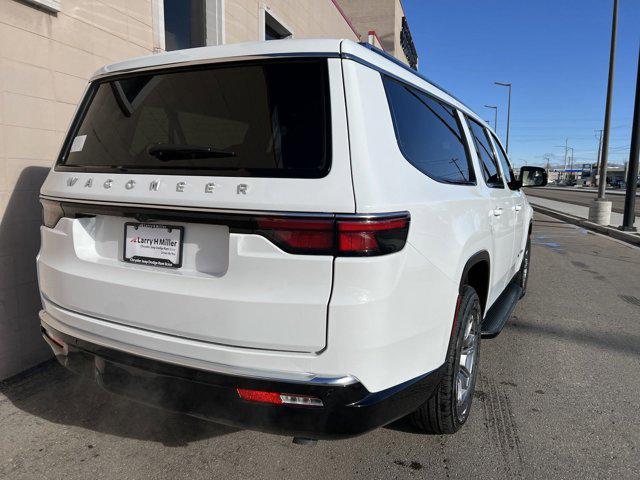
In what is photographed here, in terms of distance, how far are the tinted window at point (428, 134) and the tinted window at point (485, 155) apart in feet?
1.42

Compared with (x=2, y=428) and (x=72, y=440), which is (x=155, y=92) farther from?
(x=2, y=428)

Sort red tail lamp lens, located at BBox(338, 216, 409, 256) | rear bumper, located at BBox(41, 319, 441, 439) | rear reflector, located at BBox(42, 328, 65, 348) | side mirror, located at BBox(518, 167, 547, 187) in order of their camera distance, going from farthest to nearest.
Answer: side mirror, located at BBox(518, 167, 547, 187), rear reflector, located at BBox(42, 328, 65, 348), rear bumper, located at BBox(41, 319, 441, 439), red tail lamp lens, located at BBox(338, 216, 409, 256)

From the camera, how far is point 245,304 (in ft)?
6.15

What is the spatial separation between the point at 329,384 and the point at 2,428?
223 centimetres

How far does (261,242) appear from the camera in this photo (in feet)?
6.10

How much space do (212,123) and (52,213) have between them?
1.01 meters

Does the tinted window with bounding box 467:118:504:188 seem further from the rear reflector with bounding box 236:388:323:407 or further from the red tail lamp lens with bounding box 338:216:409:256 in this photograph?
the rear reflector with bounding box 236:388:323:407

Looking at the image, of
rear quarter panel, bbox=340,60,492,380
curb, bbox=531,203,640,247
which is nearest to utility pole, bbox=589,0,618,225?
curb, bbox=531,203,640,247

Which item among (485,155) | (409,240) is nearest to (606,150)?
(485,155)

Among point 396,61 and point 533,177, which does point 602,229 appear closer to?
point 533,177

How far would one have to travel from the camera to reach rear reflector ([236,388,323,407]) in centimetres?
188

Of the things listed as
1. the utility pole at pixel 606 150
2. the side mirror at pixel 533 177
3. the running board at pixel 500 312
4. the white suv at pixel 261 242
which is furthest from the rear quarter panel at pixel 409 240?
the utility pole at pixel 606 150

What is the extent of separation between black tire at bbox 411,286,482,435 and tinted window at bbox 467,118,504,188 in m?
1.21

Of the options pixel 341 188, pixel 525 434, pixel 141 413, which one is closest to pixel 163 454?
pixel 141 413
